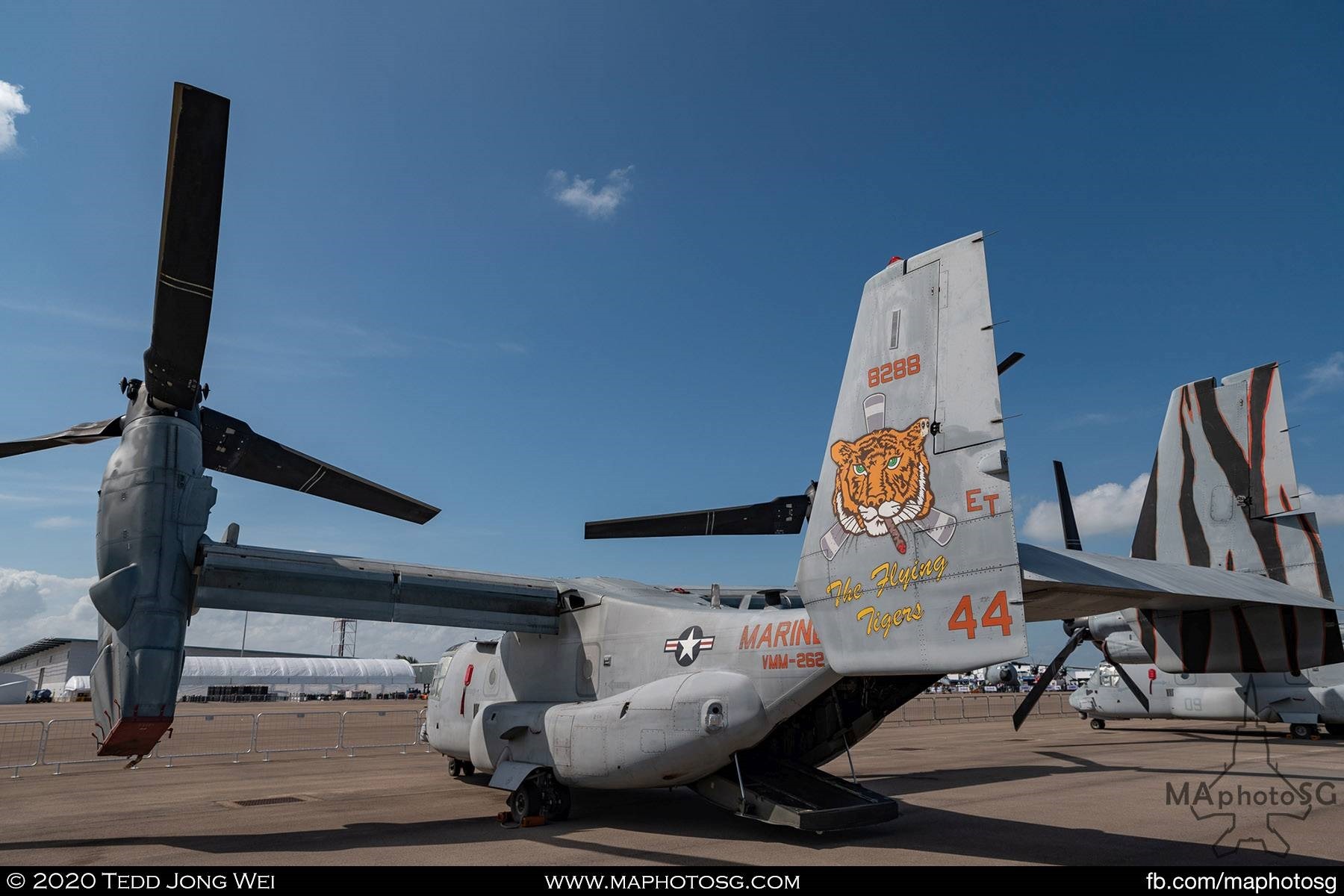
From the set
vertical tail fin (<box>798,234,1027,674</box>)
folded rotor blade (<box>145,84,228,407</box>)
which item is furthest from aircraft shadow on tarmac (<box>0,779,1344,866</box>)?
folded rotor blade (<box>145,84,228,407</box>)

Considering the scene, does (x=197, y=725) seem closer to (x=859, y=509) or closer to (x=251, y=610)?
(x=251, y=610)

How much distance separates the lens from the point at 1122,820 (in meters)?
10.6

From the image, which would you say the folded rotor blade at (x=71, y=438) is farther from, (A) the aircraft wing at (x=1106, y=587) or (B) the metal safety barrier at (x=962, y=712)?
(B) the metal safety barrier at (x=962, y=712)

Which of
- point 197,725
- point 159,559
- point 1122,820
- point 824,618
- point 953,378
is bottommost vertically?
point 197,725

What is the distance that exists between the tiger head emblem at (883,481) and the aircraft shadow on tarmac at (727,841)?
3501 mm

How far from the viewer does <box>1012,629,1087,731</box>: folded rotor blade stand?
11578 mm

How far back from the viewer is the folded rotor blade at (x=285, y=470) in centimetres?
1056

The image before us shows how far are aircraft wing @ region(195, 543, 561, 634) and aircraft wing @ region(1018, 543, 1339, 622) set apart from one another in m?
7.11

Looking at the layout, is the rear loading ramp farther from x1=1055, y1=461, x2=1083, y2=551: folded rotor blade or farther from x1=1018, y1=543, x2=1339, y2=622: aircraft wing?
x1=1055, y1=461, x2=1083, y2=551: folded rotor blade

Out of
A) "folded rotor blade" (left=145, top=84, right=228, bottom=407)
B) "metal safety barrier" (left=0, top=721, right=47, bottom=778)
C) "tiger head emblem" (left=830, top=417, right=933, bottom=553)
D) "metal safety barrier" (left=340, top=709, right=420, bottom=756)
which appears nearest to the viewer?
"folded rotor blade" (left=145, top=84, right=228, bottom=407)

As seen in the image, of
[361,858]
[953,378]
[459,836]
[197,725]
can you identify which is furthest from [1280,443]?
[197,725]

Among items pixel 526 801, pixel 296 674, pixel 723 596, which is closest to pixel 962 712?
pixel 723 596

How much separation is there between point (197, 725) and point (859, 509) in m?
38.7

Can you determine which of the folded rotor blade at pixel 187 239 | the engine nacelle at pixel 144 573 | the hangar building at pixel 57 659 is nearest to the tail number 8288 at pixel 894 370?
the folded rotor blade at pixel 187 239
